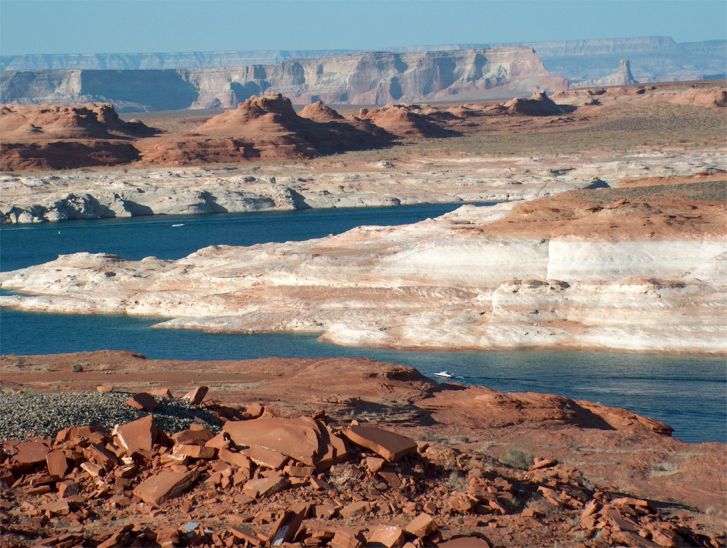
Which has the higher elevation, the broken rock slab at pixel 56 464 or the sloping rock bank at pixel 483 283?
the broken rock slab at pixel 56 464

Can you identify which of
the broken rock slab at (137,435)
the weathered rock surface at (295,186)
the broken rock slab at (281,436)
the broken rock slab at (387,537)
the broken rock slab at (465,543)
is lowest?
the weathered rock surface at (295,186)

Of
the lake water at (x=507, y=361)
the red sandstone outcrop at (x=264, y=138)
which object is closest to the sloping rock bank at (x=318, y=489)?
the lake water at (x=507, y=361)

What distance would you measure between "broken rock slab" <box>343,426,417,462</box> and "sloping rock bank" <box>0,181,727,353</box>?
18.0m

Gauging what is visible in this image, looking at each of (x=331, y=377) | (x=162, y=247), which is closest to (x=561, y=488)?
(x=331, y=377)

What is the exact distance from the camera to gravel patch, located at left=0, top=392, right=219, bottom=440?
15.1 m

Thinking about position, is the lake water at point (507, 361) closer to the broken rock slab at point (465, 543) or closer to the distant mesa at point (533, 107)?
the broken rock slab at point (465, 543)

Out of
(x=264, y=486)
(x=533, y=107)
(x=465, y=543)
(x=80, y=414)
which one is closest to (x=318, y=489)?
(x=264, y=486)

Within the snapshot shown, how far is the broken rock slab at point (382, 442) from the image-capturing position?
1334cm

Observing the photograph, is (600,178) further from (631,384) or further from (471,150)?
(631,384)

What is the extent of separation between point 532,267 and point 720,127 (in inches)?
3323

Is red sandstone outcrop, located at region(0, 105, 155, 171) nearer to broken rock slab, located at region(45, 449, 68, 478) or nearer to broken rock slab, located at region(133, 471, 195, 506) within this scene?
broken rock slab, located at region(45, 449, 68, 478)

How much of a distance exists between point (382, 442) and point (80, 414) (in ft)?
14.8

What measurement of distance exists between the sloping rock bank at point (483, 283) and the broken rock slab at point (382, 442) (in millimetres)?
18016

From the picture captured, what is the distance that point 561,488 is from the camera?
44.9 feet
